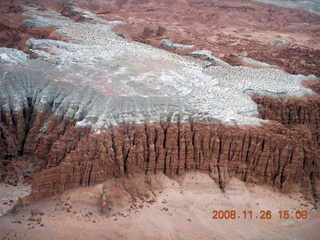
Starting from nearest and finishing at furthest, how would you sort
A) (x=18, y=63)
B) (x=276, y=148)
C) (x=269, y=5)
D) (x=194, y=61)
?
(x=276, y=148) < (x=18, y=63) < (x=194, y=61) < (x=269, y=5)

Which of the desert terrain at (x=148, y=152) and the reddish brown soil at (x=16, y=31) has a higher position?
the reddish brown soil at (x=16, y=31)

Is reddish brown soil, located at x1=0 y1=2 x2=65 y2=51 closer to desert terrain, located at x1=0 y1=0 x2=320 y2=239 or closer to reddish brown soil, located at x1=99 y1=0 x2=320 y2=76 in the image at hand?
desert terrain, located at x1=0 y1=0 x2=320 y2=239

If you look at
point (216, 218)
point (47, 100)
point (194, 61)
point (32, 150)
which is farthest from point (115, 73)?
point (216, 218)

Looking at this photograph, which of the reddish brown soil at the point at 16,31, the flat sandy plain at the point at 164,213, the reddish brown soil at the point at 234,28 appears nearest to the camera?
the flat sandy plain at the point at 164,213

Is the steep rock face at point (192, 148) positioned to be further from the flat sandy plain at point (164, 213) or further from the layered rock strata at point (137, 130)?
the flat sandy plain at point (164, 213)

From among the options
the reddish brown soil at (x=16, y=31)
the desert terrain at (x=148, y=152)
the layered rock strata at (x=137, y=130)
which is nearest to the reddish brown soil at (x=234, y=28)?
the reddish brown soil at (x=16, y=31)

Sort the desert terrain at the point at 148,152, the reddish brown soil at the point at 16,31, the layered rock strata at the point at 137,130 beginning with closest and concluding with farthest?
the desert terrain at the point at 148,152
the layered rock strata at the point at 137,130
the reddish brown soil at the point at 16,31

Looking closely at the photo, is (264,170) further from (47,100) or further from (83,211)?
(47,100)

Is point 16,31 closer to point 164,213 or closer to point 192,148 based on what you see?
point 192,148
